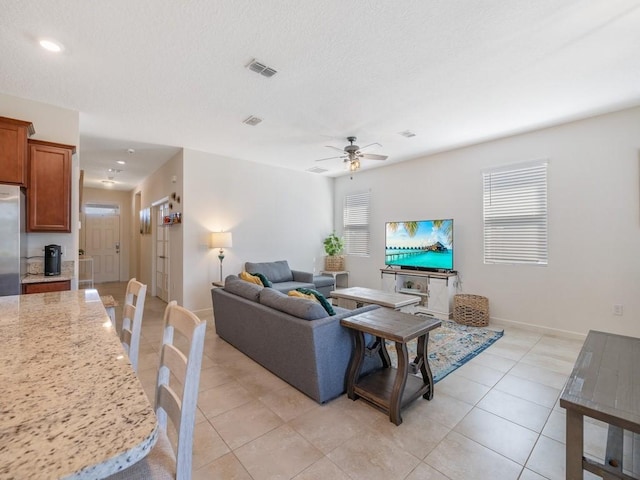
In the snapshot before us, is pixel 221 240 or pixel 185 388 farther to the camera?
pixel 221 240

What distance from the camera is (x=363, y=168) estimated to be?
6383 mm

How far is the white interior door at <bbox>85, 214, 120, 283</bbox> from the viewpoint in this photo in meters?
8.45

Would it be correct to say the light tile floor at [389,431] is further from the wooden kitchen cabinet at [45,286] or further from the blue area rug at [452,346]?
the wooden kitchen cabinet at [45,286]

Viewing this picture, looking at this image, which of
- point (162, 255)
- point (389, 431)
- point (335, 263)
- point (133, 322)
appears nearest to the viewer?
point (133, 322)

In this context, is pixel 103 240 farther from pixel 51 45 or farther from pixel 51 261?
pixel 51 45

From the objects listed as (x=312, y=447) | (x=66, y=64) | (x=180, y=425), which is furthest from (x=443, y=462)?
(x=66, y=64)

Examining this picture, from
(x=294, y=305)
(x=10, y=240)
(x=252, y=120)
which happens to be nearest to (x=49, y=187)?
(x=10, y=240)

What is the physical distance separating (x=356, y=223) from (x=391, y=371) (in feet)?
14.3

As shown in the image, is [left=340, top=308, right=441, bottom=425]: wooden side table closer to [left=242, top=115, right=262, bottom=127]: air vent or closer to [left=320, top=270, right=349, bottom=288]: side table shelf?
[left=242, top=115, right=262, bottom=127]: air vent

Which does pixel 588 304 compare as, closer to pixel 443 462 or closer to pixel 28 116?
pixel 443 462

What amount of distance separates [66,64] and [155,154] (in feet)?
9.11

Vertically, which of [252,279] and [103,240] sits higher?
[103,240]

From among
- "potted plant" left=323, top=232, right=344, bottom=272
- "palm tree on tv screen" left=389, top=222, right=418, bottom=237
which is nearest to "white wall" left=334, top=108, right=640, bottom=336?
"palm tree on tv screen" left=389, top=222, right=418, bottom=237

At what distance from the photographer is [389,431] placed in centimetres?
202
